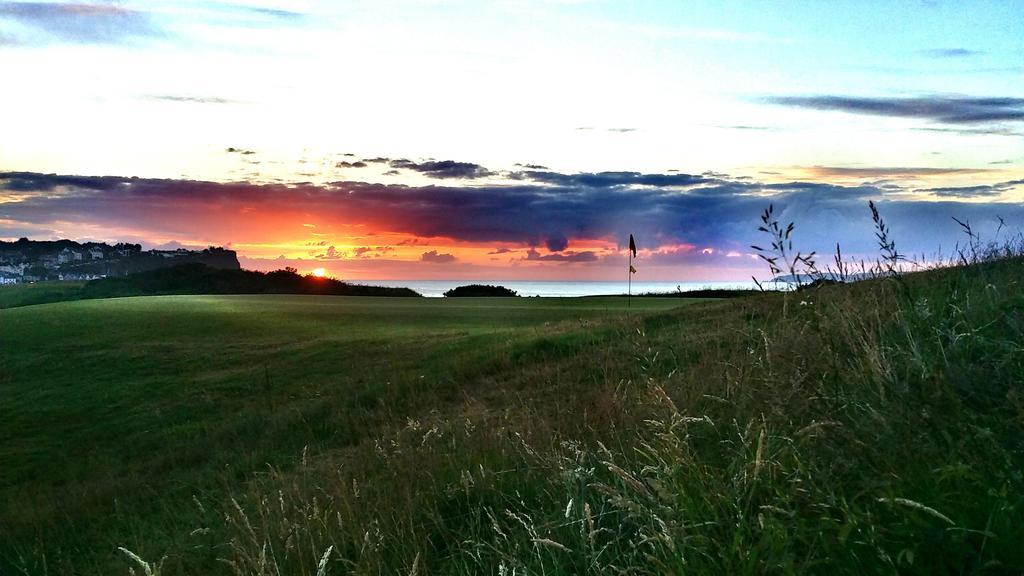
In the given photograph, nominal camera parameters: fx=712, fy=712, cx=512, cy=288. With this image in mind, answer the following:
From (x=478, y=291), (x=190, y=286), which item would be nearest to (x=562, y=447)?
(x=478, y=291)

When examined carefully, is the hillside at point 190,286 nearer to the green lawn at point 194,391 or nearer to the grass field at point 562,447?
the green lawn at point 194,391

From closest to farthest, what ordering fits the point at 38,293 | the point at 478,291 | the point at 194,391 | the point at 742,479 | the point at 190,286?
the point at 742,479 < the point at 194,391 < the point at 478,291 < the point at 190,286 < the point at 38,293

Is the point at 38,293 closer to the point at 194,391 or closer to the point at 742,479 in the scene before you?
the point at 194,391

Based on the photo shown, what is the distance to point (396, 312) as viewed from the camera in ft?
108

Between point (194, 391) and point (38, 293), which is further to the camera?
point (38, 293)

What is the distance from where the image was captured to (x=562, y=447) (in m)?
5.22

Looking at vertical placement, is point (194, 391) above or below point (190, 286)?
below

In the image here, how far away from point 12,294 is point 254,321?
66989 millimetres

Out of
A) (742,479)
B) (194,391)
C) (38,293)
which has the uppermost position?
(742,479)

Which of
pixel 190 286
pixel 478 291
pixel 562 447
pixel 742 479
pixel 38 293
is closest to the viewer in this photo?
pixel 742 479

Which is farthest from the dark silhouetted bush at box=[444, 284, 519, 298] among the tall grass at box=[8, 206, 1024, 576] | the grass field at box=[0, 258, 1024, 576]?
the tall grass at box=[8, 206, 1024, 576]

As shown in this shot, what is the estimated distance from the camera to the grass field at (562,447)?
9.11 feet

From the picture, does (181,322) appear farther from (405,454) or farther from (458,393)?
(405,454)

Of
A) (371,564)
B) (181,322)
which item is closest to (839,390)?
(371,564)
